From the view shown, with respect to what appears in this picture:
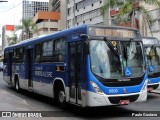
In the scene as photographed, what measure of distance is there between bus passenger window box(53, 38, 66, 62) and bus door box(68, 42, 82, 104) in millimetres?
570

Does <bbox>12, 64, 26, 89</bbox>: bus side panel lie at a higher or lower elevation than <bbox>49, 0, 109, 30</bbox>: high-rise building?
lower

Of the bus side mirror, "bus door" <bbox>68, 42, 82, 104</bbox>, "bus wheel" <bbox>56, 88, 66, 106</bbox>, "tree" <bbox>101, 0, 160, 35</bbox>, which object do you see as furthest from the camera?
"tree" <bbox>101, 0, 160, 35</bbox>

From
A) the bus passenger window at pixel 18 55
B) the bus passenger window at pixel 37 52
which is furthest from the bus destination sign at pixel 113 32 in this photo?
the bus passenger window at pixel 18 55

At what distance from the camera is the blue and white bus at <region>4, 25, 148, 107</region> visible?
1035 centimetres

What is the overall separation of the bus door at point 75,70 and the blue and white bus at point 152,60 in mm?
5646

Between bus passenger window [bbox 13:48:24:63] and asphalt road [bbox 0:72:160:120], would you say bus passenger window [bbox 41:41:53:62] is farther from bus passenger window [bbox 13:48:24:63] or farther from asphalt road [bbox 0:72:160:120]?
bus passenger window [bbox 13:48:24:63]

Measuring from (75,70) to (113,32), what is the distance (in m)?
1.76

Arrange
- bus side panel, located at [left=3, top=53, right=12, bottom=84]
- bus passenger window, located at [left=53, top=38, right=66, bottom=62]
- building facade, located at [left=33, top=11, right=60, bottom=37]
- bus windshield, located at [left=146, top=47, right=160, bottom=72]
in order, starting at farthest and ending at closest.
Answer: building facade, located at [left=33, top=11, right=60, bottom=37]
bus side panel, located at [left=3, top=53, right=12, bottom=84]
bus windshield, located at [left=146, top=47, right=160, bottom=72]
bus passenger window, located at [left=53, top=38, right=66, bottom=62]

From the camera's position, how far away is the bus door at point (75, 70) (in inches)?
434

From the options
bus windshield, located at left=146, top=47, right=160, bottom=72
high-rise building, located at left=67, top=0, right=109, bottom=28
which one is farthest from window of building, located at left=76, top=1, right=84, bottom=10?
bus windshield, located at left=146, top=47, right=160, bottom=72

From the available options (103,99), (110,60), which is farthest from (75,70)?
(103,99)

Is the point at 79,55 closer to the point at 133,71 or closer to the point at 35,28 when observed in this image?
the point at 133,71

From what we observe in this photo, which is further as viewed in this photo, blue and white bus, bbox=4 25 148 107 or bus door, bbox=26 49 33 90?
bus door, bbox=26 49 33 90

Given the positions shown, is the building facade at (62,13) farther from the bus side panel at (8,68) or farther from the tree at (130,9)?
the bus side panel at (8,68)
